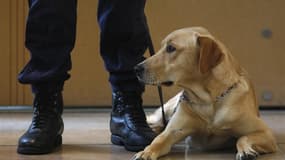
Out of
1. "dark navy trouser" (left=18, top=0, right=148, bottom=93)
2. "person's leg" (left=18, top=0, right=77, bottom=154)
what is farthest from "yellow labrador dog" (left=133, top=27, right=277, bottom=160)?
"person's leg" (left=18, top=0, right=77, bottom=154)

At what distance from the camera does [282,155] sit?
166cm

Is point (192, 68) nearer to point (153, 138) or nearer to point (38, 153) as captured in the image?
point (153, 138)

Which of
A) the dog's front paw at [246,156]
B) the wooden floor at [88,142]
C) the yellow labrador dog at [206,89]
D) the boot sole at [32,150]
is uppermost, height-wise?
the yellow labrador dog at [206,89]

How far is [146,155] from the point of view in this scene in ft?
5.11

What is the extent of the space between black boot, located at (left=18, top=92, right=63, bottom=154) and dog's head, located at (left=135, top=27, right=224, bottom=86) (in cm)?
28

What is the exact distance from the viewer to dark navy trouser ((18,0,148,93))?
5.41 feet

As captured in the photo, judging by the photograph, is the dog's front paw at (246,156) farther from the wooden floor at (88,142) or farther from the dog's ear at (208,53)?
the dog's ear at (208,53)

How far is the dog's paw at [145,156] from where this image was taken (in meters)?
1.55

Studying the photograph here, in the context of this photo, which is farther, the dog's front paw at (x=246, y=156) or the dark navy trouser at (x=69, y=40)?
the dark navy trouser at (x=69, y=40)

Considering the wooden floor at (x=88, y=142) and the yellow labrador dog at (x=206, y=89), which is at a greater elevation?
the yellow labrador dog at (x=206, y=89)

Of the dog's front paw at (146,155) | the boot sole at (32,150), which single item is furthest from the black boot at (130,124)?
the boot sole at (32,150)

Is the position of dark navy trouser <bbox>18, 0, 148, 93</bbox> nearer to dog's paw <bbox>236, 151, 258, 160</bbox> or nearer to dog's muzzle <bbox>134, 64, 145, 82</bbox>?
dog's muzzle <bbox>134, 64, 145, 82</bbox>

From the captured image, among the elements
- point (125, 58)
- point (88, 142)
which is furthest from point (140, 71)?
point (88, 142)

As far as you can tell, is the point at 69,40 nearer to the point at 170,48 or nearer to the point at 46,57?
the point at 46,57
